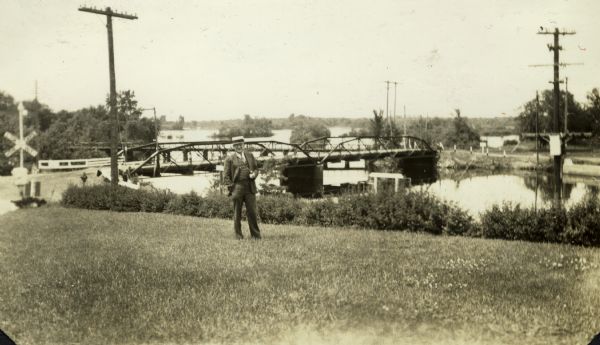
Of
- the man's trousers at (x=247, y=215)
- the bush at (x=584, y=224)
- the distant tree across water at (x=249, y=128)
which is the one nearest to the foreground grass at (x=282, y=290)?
the man's trousers at (x=247, y=215)

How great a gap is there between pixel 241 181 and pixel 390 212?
325cm

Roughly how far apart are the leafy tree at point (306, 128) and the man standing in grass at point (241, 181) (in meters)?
1.97

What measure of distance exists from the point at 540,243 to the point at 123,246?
6.06 m

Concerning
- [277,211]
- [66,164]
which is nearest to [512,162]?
[277,211]

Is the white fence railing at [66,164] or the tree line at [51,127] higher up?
the tree line at [51,127]

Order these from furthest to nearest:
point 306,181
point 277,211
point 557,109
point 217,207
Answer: point 306,181 → point 217,207 → point 277,211 → point 557,109

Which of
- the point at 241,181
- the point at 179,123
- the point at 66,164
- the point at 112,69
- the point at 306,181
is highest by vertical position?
the point at 112,69

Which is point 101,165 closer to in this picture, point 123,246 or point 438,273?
point 123,246

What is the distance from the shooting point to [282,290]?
5.20m

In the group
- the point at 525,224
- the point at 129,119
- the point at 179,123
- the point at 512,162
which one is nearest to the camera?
the point at 525,224

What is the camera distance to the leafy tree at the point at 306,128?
10.4m

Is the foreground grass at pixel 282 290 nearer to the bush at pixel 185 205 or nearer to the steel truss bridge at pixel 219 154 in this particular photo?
the steel truss bridge at pixel 219 154

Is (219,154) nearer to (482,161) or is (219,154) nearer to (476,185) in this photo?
(476,185)

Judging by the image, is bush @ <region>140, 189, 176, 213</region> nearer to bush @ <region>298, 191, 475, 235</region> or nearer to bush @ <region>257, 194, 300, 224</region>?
bush @ <region>257, 194, 300, 224</region>
